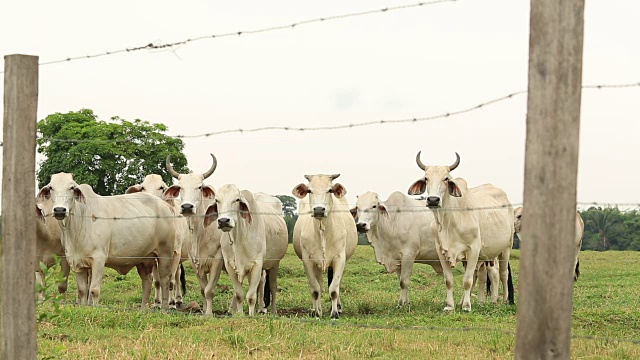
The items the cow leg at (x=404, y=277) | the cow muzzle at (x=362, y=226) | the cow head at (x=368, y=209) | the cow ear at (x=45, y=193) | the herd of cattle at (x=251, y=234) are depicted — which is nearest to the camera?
the cow ear at (x=45, y=193)

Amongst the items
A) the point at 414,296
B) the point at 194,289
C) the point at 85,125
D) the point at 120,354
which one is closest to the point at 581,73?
the point at 120,354

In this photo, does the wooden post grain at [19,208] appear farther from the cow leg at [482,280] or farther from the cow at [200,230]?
the cow leg at [482,280]

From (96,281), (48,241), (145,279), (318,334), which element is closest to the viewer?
(318,334)

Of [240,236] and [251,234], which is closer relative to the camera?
[240,236]

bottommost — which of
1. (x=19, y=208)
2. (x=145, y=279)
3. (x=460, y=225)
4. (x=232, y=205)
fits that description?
(x=145, y=279)

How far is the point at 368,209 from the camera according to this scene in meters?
15.7

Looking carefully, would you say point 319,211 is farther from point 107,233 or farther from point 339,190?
point 107,233

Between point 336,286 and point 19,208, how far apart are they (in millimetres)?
8720

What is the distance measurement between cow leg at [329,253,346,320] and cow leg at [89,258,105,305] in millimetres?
3402

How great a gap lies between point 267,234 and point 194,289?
496cm

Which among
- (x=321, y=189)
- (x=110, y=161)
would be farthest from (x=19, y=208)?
(x=110, y=161)

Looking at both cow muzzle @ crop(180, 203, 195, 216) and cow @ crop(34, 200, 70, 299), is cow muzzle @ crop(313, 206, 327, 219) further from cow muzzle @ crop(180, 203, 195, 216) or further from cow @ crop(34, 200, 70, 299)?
cow @ crop(34, 200, 70, 299)

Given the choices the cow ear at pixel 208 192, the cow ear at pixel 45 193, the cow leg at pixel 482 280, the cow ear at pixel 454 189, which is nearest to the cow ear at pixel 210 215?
the cow ear at pixel 208 192

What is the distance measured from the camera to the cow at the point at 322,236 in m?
13.6
